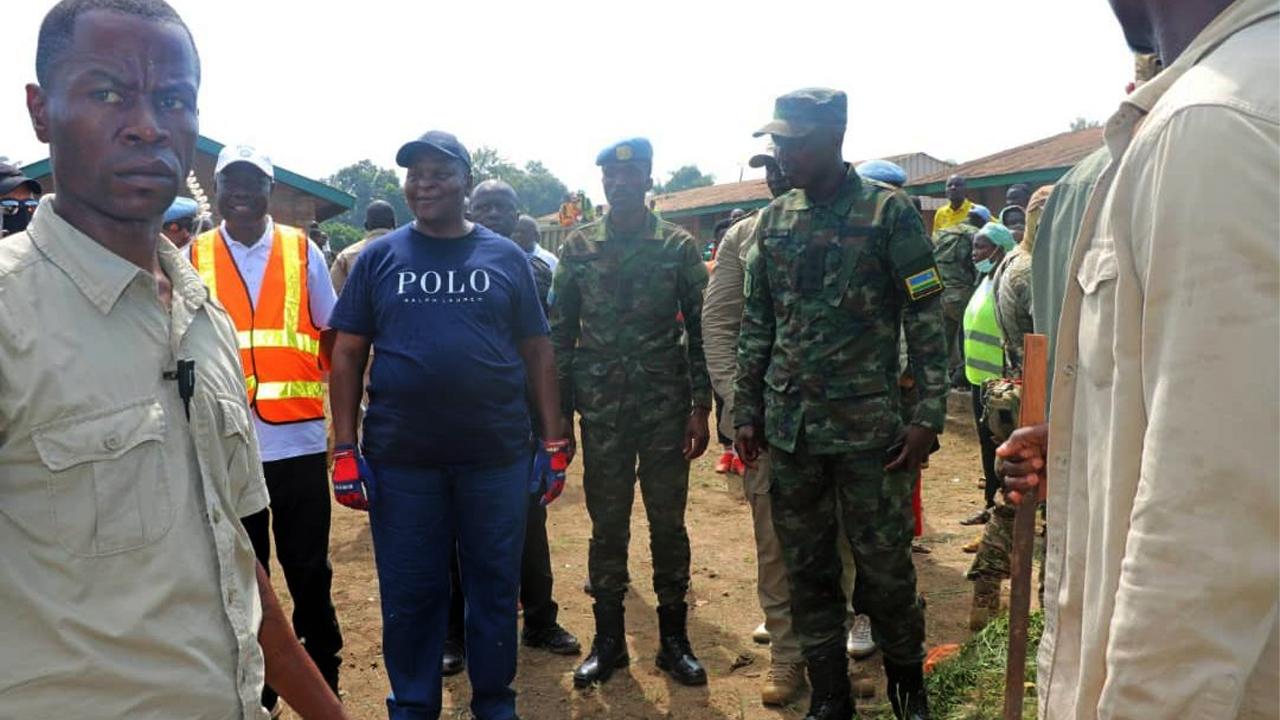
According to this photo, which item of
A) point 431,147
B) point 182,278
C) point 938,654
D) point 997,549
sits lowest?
point 938,654

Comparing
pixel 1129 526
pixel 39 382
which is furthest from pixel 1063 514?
pixel 39 382

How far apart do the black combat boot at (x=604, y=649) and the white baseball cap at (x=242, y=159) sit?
7.77 ft

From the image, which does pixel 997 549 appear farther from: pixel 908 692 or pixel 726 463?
pixel 726 463

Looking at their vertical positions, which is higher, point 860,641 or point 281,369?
point 281,369

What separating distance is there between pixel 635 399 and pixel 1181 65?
3.03m

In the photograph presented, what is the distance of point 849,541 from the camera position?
339 centimetres

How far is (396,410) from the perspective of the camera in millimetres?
3322

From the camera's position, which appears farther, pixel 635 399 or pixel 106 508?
pixel 635 399

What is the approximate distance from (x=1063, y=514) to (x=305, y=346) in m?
3.00

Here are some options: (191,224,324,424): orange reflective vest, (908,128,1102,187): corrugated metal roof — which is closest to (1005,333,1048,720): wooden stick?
(191,224,324,424): orange reflective vest

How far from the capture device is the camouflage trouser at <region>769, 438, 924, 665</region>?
3.31 m

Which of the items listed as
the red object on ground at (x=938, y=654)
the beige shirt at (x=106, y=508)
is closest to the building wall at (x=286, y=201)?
the red object on ground at (x=938, y=654)

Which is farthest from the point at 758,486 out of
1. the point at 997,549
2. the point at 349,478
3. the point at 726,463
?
→ the point at 726,463

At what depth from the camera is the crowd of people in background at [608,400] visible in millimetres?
1131
